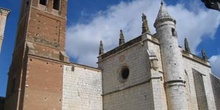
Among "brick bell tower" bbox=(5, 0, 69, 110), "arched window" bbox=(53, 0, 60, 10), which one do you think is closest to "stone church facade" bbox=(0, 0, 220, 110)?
"brick bell tower" bbox=(5, 0, 69, 110)

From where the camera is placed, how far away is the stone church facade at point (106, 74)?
18641 millimetres

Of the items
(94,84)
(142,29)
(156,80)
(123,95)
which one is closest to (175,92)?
(156,80)

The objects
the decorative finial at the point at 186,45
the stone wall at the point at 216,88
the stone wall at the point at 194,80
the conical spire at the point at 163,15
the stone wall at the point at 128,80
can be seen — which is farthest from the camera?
the decorative finial at the point at 186,45

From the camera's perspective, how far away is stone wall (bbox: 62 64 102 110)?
19.9 metres

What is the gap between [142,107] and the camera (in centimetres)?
1900

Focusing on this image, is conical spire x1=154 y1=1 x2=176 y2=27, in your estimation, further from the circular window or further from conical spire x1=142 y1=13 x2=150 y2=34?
the circular window

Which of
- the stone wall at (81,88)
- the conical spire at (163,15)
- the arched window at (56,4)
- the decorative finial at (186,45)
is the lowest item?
the stone wall at (81,88)

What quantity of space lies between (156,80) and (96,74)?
21.9 ft

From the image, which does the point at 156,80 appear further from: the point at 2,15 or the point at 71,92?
the point at 2,15

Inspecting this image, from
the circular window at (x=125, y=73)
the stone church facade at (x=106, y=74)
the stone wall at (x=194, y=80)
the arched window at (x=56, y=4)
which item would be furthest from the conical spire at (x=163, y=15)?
the arched window at (x=56, y=4)

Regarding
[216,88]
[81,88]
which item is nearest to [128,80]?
[81,88]

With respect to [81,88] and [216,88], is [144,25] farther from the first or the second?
[216,88]

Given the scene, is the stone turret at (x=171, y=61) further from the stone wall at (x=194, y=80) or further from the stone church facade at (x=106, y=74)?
the stone wall at (x=194, y=80)

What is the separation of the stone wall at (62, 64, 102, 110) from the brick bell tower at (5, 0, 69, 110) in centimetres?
58
